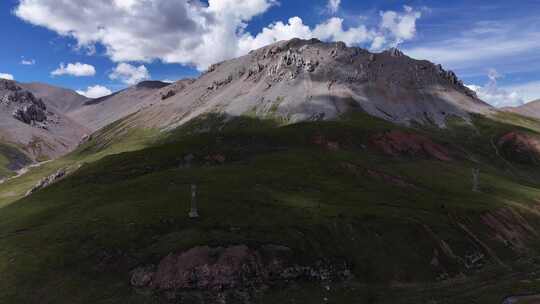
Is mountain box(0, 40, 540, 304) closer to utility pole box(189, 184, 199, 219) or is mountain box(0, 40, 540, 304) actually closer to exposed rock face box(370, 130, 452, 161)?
utility pole box(189, 184, 199, 219)

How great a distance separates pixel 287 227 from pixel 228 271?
14.6m

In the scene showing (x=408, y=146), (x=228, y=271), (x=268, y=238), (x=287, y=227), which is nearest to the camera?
(x=228, y=271)

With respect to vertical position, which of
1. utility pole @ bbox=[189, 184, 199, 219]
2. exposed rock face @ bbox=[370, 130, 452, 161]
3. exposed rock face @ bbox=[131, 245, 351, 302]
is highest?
exposed rock face @ bbox=[370, 130, 452, 161]

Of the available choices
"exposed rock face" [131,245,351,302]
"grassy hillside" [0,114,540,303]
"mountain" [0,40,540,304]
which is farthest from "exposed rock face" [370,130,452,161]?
"exposed rock face" [131,245,351,302]

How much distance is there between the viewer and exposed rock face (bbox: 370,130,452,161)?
153 meters

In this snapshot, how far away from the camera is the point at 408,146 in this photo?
157 meters

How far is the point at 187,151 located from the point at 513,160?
14793cm

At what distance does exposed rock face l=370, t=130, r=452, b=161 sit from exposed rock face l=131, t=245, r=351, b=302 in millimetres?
102843

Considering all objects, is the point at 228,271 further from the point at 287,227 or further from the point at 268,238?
the point at 287,227

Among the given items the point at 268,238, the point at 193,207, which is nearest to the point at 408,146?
the point at 193,207

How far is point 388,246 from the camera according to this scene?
6397cm

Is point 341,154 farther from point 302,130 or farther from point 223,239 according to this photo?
point 223,239

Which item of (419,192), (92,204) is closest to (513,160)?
(419,192)

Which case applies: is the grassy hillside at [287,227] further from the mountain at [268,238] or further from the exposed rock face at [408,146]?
the exposed rock face at [408,146]
